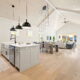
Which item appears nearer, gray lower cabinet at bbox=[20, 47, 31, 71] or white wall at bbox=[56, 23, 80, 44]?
gray lower cabinet at bbox=[20, 47, 31, 71]

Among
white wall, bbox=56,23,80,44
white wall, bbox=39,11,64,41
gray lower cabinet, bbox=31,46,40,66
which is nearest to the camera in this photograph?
gray lower cabinet, bbox=31,46,40,66

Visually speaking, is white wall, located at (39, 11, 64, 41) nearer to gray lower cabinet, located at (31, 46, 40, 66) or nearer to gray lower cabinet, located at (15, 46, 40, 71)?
gray lower cabinet, located at (31, 46, 40, 66)

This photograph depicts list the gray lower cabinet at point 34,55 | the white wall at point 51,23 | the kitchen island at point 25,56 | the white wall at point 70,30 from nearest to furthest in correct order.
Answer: the kitchen island at point 25,56, the gray lower cabinet at point 34,55, the white wall at point 51,23, the white wall at point 70,30

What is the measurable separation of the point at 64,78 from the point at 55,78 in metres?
0.31

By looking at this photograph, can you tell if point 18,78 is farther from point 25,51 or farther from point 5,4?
point 5,4

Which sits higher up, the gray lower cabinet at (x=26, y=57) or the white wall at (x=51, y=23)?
the white wall at (x=51, y=23)

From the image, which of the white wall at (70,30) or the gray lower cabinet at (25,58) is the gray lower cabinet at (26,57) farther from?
the white wall at (70,30)

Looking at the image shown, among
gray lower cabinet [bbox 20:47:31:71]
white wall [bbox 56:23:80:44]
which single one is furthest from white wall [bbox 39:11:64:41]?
gray lower cabinet [bbox 20:47:31:71]

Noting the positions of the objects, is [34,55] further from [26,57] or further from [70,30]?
[70,30]

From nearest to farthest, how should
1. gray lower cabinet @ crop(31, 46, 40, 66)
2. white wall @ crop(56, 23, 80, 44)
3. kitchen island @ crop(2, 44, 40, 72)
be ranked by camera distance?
kitchen island @ crop(2, 44, 40, 72), gray lower cabinet @ crop(31, 46, 40, 66), white wall @ crop(56, 23, 80, 44)

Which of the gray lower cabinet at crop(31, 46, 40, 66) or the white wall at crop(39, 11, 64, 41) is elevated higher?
the white wall at crop(39, 11, 64, 41)

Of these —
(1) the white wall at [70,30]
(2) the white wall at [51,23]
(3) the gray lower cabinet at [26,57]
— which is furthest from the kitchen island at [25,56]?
(1) the white wall at [70,30]

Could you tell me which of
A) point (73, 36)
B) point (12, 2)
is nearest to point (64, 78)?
point (12, 2)

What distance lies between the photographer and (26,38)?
10.2 meters
